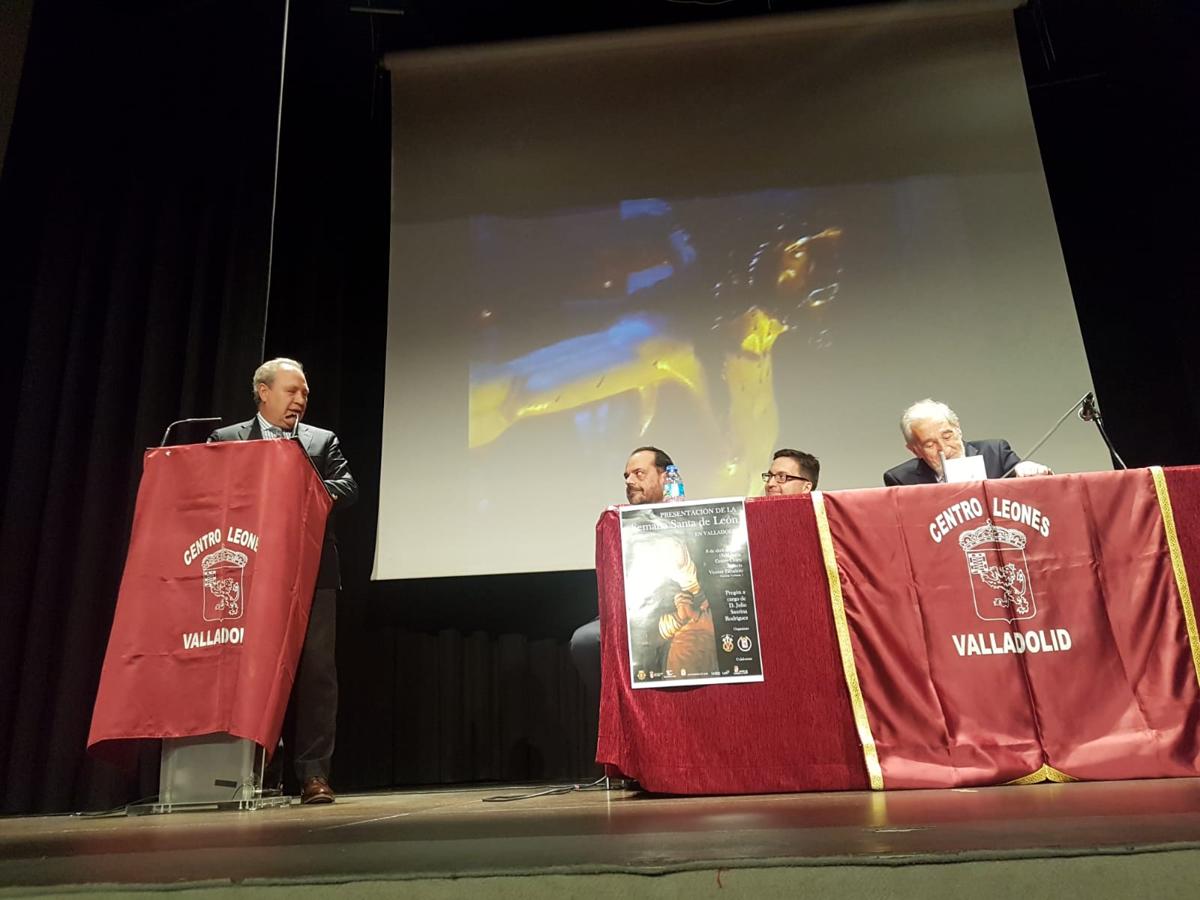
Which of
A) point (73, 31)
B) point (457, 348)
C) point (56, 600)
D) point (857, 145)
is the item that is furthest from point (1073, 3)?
point (56, 600)

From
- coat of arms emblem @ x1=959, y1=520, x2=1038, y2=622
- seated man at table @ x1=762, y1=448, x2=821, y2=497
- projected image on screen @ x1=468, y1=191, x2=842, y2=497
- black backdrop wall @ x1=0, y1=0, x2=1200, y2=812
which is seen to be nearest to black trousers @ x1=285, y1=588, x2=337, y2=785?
black backdrop wall @ x1=0, y1=0, x2=1200, y2=812

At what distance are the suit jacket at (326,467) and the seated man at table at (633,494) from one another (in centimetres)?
83

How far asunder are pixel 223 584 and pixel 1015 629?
1875mm

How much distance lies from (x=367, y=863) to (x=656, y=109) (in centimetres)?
376

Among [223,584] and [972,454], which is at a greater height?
[972,454]

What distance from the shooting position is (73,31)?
3662mm

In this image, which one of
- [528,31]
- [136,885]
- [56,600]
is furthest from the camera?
[528,31]

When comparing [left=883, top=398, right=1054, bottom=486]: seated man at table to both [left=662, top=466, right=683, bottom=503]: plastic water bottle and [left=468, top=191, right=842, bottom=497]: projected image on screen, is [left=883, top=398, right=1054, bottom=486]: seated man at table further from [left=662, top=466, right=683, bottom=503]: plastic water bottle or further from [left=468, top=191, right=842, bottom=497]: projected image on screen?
[left=468, top=191, right=842, bottom=497]: projected image on screen

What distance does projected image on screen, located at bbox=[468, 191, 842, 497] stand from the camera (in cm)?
358

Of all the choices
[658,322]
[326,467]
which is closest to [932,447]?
[658,322]

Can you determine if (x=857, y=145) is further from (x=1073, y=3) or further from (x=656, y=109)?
(x=1073, y=3)

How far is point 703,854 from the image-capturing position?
779 mm

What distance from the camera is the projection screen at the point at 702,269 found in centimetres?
353

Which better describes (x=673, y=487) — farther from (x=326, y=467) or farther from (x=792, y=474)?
(x=326, y=467)
